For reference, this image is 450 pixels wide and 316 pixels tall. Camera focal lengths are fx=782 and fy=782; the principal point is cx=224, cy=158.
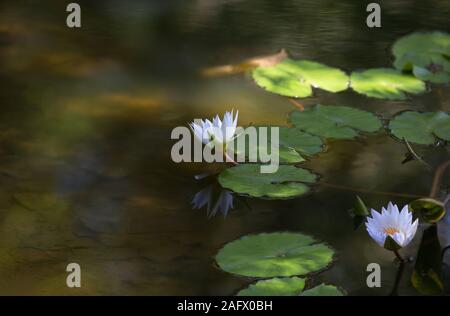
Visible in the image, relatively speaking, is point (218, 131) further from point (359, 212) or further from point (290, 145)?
point (359, 212)

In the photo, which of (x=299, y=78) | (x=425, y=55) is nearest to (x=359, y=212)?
(x=299, y=78)

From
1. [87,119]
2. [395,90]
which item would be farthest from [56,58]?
[395,90]

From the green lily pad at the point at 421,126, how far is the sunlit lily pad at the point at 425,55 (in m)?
0.28

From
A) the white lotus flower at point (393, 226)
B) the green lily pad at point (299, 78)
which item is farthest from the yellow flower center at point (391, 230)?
the green lily pad at point (299, 78)

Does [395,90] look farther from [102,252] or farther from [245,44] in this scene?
[102,252]

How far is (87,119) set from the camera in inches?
76.0

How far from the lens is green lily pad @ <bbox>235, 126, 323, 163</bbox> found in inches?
68.4

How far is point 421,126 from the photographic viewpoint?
1.88 meters

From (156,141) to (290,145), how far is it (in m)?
0.31

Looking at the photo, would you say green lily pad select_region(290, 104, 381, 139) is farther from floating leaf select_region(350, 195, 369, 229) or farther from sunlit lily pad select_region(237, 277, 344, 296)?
sunlit lily pad select_region(237, 277, 344, 296)

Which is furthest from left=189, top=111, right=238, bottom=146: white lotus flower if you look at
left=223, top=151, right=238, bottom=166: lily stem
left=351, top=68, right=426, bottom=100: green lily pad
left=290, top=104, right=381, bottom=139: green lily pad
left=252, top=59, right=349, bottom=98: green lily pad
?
left=351, top=68, right=426, bottom=100: green lily pad

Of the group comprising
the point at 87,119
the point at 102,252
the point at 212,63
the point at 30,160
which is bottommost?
the point at 102,252

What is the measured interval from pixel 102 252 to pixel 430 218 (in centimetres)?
62

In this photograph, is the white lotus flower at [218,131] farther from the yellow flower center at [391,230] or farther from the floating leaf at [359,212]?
the yellow flower center at [391,230]
